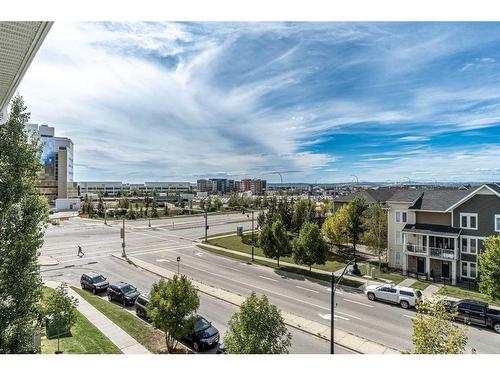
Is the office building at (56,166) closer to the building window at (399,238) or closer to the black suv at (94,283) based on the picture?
the black suv at (94,283)

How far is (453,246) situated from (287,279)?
33.9 feet

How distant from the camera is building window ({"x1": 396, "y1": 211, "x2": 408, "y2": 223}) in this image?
21.3m

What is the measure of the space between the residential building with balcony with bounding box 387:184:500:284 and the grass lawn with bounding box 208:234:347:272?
362cm

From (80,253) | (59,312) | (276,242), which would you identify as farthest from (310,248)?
(80,253)

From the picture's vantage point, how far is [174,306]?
9.27 metres

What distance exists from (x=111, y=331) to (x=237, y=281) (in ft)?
25.4

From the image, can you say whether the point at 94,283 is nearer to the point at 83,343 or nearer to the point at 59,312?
the point at 83,343

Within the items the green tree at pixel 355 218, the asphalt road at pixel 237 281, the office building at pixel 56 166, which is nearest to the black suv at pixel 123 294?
the asphalt road at pixel 237 281

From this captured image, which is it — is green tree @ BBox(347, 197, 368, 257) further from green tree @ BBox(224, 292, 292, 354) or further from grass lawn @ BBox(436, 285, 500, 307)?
green tree @ BBox(224, 292, 292, 354)

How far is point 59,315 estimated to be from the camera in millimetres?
9000

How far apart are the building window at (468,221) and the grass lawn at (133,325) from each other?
58.6 ft

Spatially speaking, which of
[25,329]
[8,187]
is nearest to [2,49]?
[8,187]

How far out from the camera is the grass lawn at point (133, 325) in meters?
10.3
